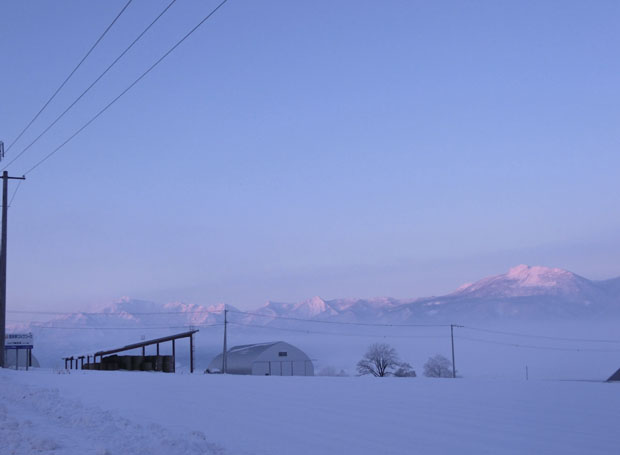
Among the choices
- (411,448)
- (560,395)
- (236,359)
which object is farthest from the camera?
(236,359)

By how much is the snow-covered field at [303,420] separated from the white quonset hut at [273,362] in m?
51.4

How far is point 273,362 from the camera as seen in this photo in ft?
251

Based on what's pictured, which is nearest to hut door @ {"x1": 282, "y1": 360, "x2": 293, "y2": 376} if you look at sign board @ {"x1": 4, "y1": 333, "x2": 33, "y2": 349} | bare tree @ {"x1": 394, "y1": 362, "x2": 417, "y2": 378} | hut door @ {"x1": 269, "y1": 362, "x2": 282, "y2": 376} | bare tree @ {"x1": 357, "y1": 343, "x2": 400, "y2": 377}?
hut door @ {"x1": 269, "y1": 362, "x2": 282, "y2": 376}

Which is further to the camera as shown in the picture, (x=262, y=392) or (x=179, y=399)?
(x=262, y=392)

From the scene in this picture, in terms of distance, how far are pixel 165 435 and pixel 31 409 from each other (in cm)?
551

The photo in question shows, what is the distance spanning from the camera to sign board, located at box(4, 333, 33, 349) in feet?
210

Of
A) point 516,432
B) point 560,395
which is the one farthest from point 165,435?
point 560,395

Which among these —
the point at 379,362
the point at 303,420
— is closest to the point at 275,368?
the point at 379,362

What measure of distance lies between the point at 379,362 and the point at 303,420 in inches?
3451

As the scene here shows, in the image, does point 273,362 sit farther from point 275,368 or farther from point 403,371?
point 403,371

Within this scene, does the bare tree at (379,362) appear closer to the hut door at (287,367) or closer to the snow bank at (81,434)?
the hut door at (287,367)

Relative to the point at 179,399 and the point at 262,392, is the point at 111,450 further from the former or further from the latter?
the point at 262,392

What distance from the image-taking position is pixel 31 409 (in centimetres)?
1570

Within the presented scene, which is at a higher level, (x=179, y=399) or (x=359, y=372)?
(x=179, y=399)
